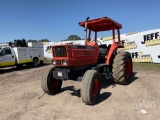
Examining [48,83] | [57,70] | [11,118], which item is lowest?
[11,118]

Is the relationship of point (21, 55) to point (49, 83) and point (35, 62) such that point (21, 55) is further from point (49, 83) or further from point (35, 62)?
point (49, 83)

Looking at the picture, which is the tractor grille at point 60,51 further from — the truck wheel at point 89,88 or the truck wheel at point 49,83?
the truck wheel at point 89,88

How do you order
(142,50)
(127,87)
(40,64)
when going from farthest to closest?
(40,64)
(142,50)
(127,87)

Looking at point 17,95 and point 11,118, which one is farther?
point 17,95

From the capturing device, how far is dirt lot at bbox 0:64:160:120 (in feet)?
16.5

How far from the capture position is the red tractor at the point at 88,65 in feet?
19.1

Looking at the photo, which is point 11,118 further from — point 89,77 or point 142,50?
point 142,50

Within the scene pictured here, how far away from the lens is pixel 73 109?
5.51 metres

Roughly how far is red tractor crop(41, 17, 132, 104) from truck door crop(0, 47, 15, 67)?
8166mm

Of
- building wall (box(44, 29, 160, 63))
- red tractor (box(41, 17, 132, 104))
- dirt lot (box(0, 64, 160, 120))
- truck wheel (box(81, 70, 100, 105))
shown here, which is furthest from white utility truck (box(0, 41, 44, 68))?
truck wheel (box(81, 70, 100, 105))

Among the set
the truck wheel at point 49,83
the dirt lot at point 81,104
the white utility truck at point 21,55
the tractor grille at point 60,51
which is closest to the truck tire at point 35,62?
the white utility truck at point 21,55

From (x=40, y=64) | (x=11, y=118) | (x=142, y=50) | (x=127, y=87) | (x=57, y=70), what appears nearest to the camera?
(x=11, y=118)

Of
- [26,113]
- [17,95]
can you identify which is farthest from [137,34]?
[26,113]

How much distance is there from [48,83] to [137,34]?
11.0m
